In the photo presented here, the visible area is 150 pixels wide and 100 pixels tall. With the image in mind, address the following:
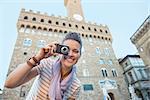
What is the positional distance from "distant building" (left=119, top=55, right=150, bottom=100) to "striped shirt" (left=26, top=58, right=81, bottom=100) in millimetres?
22281

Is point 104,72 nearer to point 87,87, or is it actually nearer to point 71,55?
point 87,87

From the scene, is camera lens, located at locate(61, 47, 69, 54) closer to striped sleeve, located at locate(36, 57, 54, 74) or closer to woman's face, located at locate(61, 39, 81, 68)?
woman's face, located at locate(61, 39, 81, 68)

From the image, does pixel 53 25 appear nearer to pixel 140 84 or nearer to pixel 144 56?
pixel 144 56

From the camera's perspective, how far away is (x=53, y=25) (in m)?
23.0

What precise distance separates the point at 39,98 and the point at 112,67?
22257 millimetres

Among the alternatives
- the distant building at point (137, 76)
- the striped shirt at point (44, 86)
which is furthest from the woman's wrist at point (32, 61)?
the distant building at point (137, 76)

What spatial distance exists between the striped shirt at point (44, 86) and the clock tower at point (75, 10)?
1013 inches

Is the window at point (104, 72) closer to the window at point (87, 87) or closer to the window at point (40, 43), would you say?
the window at point (87, 87)

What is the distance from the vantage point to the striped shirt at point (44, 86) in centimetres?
155

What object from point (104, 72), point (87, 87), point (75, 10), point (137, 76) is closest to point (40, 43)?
point (87, 87)

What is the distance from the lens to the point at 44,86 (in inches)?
62.6

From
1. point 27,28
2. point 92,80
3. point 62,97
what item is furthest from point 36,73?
point 27,28

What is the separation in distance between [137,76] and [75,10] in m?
17.6

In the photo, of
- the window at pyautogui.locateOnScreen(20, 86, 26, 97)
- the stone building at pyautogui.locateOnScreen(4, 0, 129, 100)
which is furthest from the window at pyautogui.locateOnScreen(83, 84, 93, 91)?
the window at pyautogui.locateOnScreen(20, 86, 26, 97)
